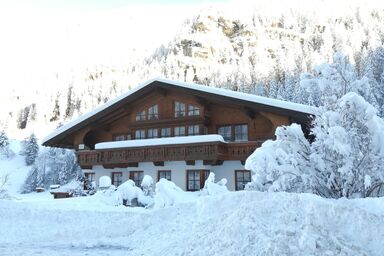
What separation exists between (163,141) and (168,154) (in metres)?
0.88

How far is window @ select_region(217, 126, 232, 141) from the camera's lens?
24781 millimetres

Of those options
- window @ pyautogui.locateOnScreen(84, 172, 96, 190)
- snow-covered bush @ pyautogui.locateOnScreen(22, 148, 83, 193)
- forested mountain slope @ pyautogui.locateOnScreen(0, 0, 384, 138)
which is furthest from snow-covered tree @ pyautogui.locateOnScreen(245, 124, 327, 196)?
forested mountain slope @ pyautogui.locateOnScreen(0, 0, 384, 138)

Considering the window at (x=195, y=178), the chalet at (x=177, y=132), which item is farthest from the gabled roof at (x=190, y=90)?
the window at (x=195, y=178)

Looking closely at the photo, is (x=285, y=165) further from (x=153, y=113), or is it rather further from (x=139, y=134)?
(x=139, y=134)

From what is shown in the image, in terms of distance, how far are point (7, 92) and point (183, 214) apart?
163221 mm

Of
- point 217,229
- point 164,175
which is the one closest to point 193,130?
point 164,175

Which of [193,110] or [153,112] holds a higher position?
[153,112]

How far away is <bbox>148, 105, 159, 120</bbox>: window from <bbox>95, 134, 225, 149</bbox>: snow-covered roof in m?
2.35

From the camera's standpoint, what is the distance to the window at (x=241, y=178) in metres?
23.3

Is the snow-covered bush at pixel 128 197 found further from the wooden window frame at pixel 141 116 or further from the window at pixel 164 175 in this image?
the wooden window frame at pixel 141 116

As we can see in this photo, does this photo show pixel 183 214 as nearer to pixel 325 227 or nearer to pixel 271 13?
pixel 325 227

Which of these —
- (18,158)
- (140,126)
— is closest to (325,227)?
(140,126)

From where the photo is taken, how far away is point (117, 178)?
2706 centimetres

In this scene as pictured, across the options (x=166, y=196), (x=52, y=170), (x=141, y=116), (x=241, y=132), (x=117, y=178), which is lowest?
(x=166, y=196)
